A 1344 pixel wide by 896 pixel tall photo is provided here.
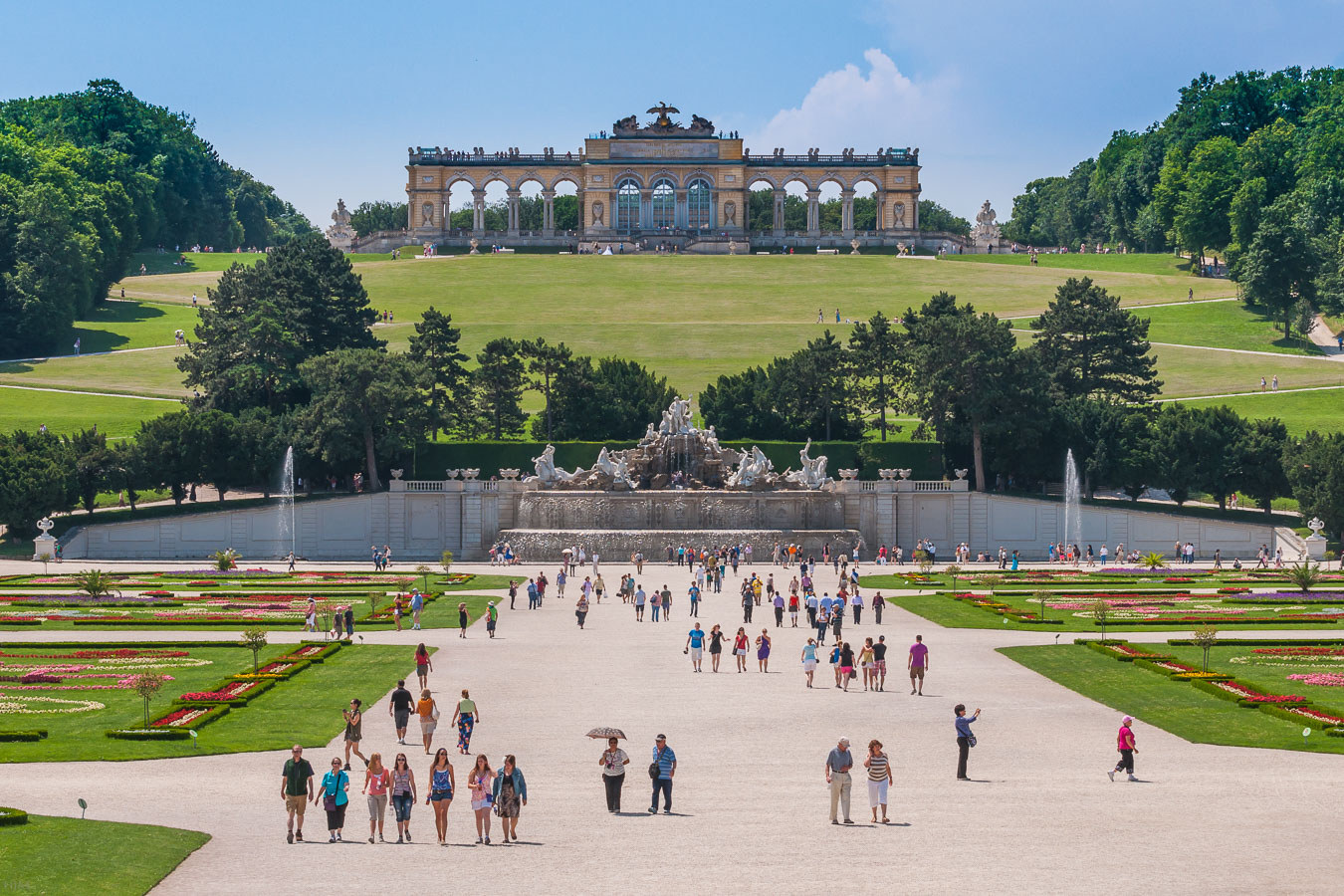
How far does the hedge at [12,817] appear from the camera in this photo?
19688 mm

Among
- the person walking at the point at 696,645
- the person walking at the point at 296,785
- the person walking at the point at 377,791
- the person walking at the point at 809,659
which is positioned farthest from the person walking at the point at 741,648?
the person walking at the point at 296,785

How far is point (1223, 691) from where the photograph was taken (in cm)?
3008

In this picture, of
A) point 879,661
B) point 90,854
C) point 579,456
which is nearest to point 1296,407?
point 579,456

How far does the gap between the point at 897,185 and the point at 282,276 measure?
2846 inches

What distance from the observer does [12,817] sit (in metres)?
19.8

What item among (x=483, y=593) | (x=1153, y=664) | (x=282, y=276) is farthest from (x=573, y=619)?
(x=282, y=276)

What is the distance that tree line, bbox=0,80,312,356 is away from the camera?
9462 cm

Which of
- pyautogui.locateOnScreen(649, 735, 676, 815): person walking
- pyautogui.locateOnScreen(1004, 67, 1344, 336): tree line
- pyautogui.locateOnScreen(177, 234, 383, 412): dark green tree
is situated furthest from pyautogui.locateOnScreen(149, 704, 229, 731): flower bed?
pyautogui.locateOnScreen(1004, 67, 1344, 336): tree line

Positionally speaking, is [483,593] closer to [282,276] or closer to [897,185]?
[282,276]

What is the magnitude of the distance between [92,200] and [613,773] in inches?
3756

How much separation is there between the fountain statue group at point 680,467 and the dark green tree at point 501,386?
7.69m

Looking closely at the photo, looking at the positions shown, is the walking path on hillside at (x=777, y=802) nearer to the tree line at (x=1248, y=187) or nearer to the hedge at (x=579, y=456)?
the hedge at (x=579, y=456)

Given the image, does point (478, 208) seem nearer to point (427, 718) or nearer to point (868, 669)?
point (868, 669)

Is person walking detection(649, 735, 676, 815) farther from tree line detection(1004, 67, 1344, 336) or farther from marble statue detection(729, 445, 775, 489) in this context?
tree line detection(1004, 67, 1344, 336)
